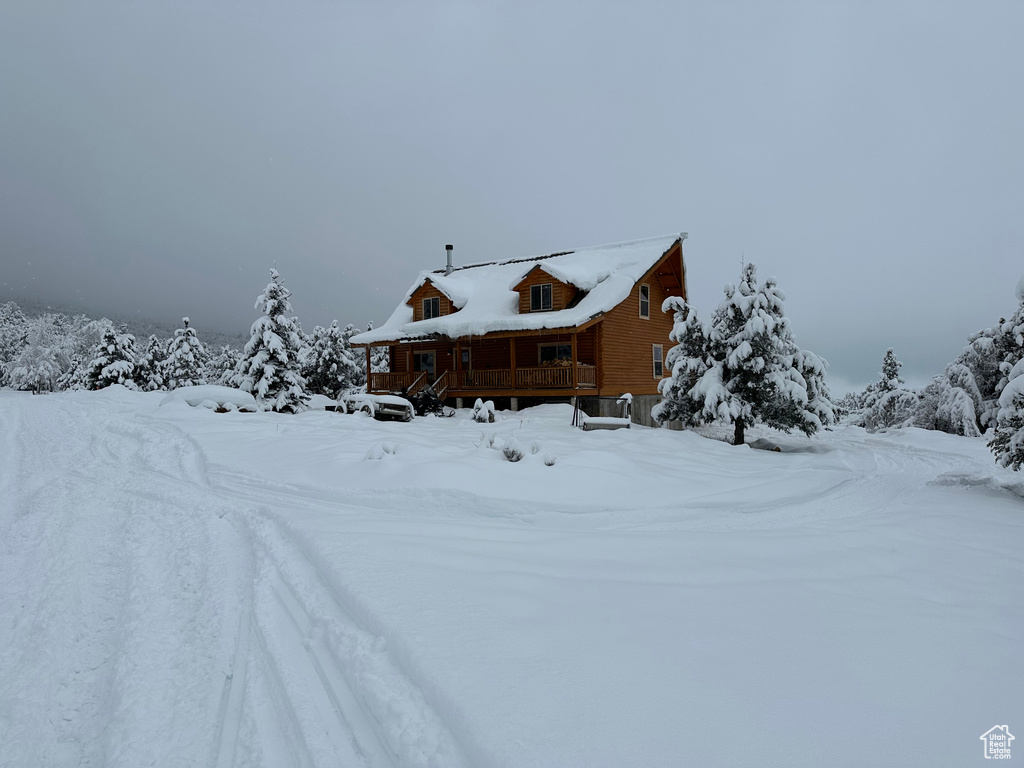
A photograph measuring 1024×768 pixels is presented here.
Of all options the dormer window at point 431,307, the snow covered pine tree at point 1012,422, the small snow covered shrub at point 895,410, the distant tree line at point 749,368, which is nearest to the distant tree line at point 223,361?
the dormer window at point 431,307

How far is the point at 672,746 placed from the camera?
7.70 ft

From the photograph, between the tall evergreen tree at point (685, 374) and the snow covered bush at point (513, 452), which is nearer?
the snow covered bush at point (513, 452)

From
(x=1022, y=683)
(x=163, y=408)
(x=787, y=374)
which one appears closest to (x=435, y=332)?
(x=163, y=408)

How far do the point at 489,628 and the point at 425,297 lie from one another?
25.2 m

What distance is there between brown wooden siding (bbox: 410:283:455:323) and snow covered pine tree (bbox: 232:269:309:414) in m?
6.01

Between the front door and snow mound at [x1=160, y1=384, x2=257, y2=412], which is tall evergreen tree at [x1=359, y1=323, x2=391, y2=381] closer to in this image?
the front door

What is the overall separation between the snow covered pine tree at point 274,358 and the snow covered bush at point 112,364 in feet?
74.5

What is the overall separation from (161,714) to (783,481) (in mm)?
9918

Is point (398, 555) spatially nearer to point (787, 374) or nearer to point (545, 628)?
point (545, 628)

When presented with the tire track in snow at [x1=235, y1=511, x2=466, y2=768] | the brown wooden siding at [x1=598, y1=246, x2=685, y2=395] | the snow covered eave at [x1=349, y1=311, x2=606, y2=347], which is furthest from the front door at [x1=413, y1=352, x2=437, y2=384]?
the tire track in snow at [x1=235, y1=511, x2=466, y2=768]

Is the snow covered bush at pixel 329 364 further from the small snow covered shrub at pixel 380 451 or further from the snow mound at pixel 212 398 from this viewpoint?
the small snow covered shrub at pixel 380 451

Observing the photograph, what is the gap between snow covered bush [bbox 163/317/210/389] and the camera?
152 ft

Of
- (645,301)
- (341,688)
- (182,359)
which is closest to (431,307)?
(645,301)
